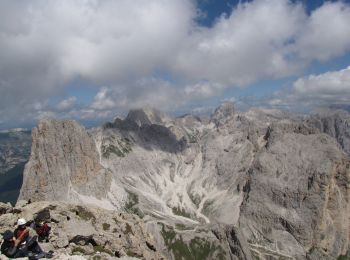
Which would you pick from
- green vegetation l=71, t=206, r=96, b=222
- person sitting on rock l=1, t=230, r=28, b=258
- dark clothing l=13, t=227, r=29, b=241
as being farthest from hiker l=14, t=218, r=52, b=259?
green vegetation l=71, t=206, r=96, b=222

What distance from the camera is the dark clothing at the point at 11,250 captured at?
39938 millimetres

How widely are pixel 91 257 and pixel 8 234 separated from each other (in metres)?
15.7

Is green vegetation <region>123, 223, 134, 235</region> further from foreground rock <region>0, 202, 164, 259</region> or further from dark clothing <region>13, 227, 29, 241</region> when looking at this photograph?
dark clothing <region>13, 227, 29, 241</region>

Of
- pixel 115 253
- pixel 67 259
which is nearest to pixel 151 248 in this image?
pixel 115 253

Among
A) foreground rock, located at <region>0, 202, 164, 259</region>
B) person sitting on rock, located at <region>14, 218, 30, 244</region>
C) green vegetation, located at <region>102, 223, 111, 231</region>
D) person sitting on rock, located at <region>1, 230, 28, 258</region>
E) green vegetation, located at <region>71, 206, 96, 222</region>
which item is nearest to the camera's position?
person sitting on rock, located at <region>14, 218, 30, 244</region>

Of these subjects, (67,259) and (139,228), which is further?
(139,228)

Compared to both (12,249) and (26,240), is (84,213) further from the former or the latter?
(12,249)

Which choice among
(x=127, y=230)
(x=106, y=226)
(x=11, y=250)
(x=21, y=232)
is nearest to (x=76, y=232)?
(x=11, y=250)

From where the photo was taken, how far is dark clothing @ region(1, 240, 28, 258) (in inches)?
1572

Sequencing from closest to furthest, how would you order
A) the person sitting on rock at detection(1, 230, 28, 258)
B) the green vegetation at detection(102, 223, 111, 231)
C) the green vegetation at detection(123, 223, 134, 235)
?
the person sitting on rock at detection(1, 230, 28, 258) < the green vegetation at detection(102, 223, 111, 231) < the green vegetation at detection(123, 223, 134, 235)

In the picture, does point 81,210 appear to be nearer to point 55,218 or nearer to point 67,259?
point 55,218

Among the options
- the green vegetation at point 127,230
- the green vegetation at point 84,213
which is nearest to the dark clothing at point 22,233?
the green vegetation at point 84,213

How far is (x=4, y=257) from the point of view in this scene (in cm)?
4038

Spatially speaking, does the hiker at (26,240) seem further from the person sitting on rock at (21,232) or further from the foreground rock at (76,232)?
the foreground rock at (76,232)
